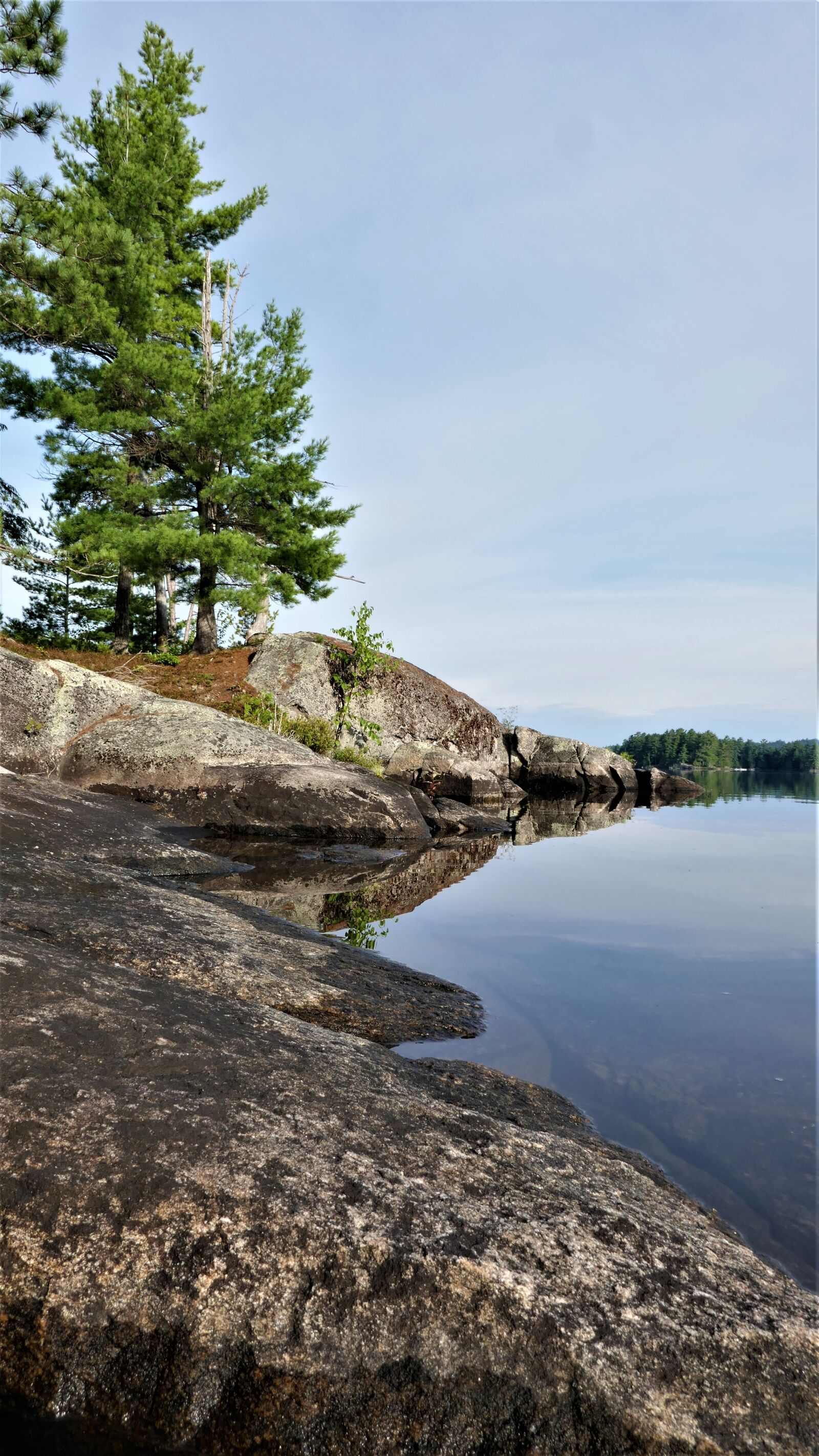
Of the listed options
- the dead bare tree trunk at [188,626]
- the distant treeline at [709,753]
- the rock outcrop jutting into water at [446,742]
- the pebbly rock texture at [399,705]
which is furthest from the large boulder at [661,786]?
the distant treeline at [709,753]

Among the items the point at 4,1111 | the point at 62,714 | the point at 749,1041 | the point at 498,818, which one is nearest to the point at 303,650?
the point at 498,818

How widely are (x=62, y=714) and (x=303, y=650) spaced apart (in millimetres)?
9941

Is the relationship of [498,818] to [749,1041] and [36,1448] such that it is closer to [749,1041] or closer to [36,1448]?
[749,1041]

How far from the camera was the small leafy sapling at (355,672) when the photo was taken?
840 inches

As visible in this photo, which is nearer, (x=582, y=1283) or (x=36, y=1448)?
(x=36, y=1448)

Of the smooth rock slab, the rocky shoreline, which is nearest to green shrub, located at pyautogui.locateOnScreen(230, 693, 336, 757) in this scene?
the smooth rock slab

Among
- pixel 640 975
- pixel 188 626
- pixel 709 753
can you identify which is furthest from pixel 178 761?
pixel 709 753

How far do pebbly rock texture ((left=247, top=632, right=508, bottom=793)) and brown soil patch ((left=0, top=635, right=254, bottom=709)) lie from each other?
690mm

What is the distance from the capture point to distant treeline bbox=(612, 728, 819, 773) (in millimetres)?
95125

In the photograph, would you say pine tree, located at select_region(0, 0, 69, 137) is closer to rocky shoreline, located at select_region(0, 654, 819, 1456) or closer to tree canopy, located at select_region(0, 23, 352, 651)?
tree canopy, located at select_region(0, 23, 352, 651)

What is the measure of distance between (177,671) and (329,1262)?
1995 cm

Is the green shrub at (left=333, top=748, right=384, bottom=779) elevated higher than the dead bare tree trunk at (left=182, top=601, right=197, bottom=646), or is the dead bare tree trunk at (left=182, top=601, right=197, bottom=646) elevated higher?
the dead bare tree trunk at (left=182, top=601, right=197, bottom=646)

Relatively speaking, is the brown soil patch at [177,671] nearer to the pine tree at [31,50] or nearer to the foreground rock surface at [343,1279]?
the pine tree at [31,50]

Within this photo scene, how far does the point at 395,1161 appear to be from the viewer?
219 cm
